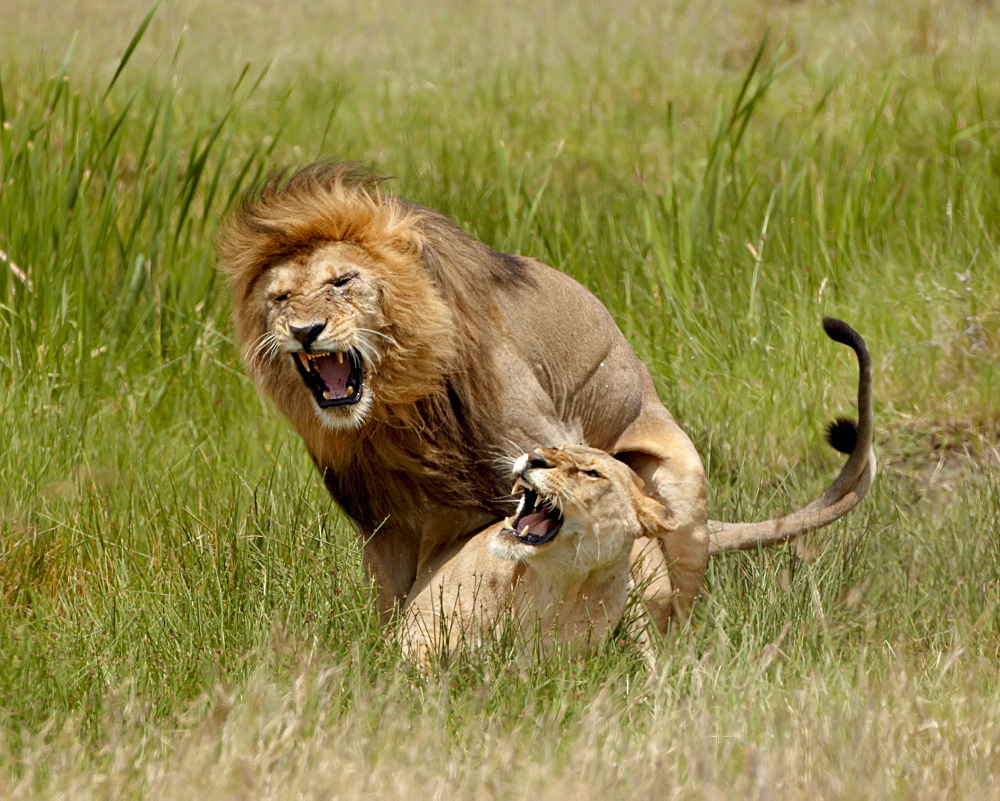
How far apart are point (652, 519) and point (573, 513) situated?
0.31 meters

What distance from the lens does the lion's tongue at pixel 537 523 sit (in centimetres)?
391

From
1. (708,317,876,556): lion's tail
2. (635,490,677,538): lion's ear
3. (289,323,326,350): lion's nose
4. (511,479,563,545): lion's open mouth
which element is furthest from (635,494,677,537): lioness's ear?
(289,323,326,350): lion's nose

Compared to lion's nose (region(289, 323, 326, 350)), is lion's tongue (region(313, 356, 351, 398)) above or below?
below

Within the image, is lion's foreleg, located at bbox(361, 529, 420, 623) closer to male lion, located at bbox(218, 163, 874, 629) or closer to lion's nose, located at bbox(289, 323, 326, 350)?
male lion, located at bbox(218, 163, 874, 629)

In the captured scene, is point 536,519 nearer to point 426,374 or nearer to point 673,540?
point 426,374

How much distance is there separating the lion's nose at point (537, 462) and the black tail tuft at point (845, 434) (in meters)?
1.36

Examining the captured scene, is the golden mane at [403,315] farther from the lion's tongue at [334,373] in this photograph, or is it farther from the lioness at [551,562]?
the lioness at [551,562]

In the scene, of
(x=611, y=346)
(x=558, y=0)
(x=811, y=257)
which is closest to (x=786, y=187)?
(x=811, y=257)

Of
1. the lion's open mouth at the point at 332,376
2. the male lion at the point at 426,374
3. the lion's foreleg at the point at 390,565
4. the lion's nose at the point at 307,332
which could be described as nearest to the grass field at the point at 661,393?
the lion's foreleg at the point at 390,565

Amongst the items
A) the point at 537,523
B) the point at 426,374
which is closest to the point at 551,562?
the point at 537,523

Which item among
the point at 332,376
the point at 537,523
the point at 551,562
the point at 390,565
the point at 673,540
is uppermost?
the point at 332,376

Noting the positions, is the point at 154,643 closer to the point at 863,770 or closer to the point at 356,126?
the point at 863,770

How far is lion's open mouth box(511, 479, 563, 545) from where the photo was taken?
3863 millimetres

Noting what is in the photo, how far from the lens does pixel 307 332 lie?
379 centimetres
